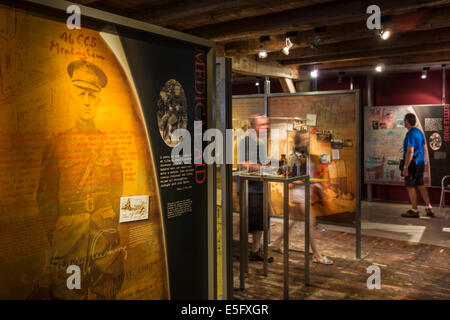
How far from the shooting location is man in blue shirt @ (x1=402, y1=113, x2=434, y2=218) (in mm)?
6695

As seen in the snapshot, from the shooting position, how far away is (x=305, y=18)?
4.18 m

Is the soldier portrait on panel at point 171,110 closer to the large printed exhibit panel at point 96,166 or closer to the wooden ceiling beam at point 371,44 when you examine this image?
the large printed exhibit panel at point 96,166

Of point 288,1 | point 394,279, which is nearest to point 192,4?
point 288,1

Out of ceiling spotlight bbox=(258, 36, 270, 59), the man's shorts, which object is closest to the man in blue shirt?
the man's shorts

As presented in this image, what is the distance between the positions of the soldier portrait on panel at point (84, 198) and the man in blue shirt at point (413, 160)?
20.0 ft

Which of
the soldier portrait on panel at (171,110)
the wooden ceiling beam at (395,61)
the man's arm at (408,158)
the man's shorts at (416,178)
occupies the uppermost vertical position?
the wooden ceiling beam at (395,61)

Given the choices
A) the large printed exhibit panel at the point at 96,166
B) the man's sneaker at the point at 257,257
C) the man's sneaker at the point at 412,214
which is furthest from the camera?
the man's sneaker at the point at 412,214

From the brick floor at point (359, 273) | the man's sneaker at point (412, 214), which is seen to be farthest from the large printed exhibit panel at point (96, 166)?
the man's sneaker at point (412, 214)

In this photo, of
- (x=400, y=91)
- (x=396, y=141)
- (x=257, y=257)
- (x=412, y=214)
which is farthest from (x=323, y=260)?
(x=400, y=91)

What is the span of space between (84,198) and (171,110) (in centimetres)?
63

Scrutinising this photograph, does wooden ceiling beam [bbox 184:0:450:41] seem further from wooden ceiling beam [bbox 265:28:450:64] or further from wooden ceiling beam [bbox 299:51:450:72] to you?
wooden ceiling beam [bbox 299:51:450:72]

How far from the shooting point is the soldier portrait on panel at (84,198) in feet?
5.19

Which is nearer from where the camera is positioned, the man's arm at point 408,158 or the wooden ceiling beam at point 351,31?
the wooden ceiling beam at point 351,31
